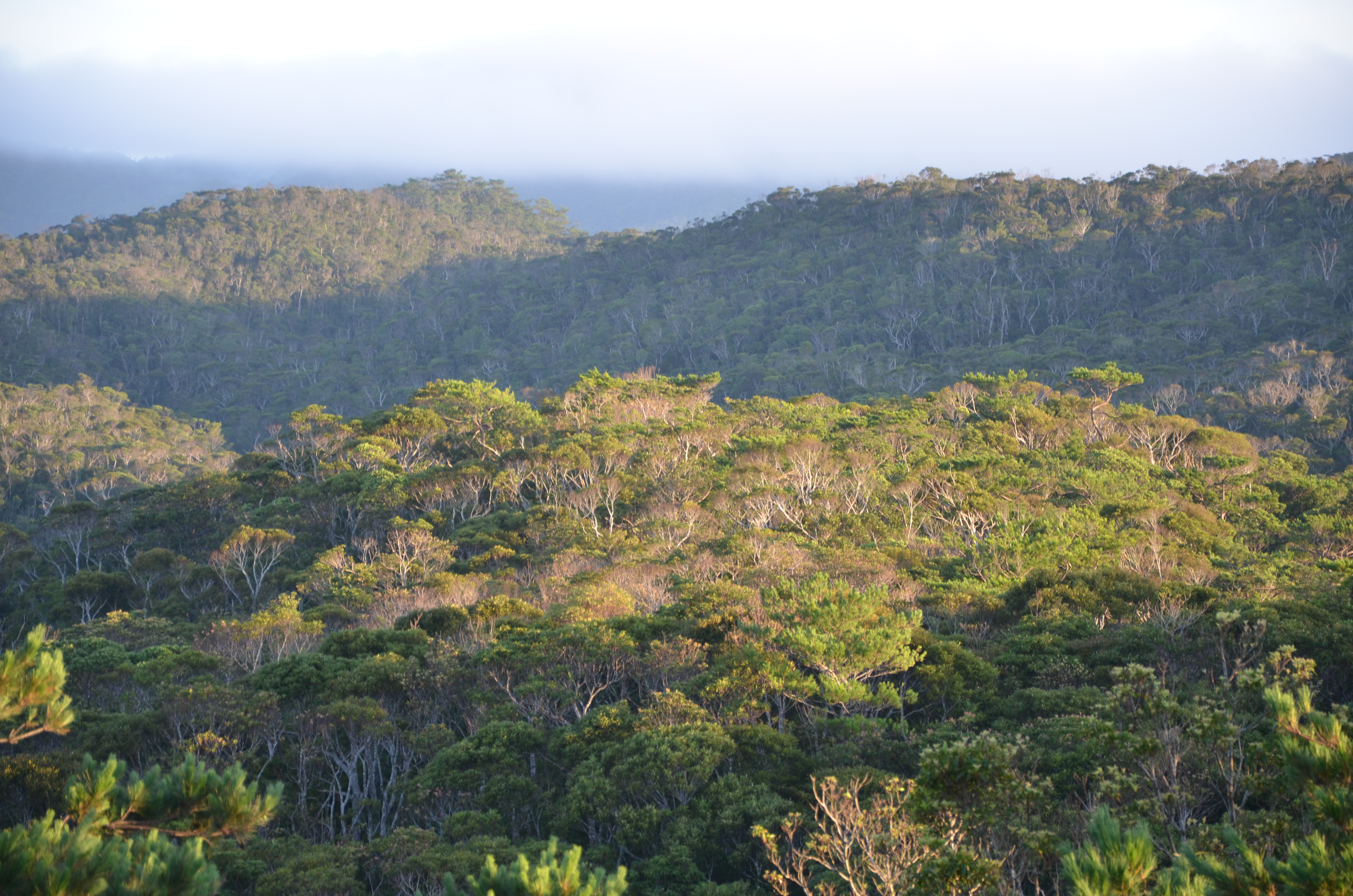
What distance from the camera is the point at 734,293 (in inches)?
3310

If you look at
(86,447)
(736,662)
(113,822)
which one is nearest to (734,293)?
(86,447)

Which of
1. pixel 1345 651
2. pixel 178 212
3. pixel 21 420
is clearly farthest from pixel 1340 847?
pixel 178 212

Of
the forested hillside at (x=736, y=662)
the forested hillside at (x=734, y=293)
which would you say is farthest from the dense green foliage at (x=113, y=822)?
the forested hillside at (x=734, y=293)

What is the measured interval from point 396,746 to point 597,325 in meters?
71.9

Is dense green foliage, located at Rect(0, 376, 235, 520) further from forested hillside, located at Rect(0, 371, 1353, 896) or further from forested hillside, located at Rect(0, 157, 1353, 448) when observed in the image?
forested hillside, located at Rect(0, 371, 1353, 896)

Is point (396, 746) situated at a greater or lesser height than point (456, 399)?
lesser

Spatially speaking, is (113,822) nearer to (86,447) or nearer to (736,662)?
(736,662)

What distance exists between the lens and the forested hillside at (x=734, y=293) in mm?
60688

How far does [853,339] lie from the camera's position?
71.9 metres

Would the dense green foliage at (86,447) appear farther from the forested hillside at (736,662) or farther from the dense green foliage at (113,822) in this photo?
the dense green foliage at (113,822)

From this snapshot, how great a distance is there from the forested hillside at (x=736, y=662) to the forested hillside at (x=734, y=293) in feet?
77.3

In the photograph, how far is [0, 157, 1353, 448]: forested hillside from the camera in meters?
60.7

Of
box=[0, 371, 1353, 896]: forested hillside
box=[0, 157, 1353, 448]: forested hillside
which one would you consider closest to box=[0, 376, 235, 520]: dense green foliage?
box=[0, 157, 1353, 448]: forested hillside

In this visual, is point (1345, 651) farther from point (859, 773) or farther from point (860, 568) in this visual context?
point (860, 568)
